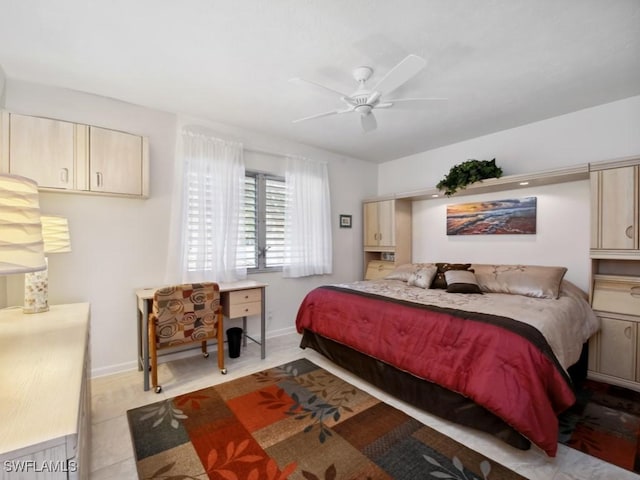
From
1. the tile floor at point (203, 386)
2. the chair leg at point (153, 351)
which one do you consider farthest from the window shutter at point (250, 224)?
the chair leg at point (153, 351)

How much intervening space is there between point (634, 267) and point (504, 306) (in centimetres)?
162

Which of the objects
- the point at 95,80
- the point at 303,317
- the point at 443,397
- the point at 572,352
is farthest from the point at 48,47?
the point at 572,352

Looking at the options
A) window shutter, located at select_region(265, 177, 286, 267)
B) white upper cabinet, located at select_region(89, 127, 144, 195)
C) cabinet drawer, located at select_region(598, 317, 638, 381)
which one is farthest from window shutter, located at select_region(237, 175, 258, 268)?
cabinet drawer, located at select_region(598, 317, 638, 381)

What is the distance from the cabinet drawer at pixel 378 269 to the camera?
4.62 m

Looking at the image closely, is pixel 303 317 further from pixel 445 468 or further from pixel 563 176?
pixel 563 176

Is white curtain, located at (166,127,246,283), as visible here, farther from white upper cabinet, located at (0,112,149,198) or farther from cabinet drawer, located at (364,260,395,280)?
cabinet drawer, located at (364,260,395,280)

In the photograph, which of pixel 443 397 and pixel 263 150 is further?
pixel 263 150

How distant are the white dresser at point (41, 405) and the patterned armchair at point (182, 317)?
101cm

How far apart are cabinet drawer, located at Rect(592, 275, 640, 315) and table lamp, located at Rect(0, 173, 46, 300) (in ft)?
13.1

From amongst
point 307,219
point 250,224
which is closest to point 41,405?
point 250,224

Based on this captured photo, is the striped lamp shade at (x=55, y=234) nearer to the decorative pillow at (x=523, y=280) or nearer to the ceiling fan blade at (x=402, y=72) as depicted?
the ceiling fan blade at (x=402, y=72)

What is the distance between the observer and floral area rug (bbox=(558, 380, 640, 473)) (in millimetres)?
1812

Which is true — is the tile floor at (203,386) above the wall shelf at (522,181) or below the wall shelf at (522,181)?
below

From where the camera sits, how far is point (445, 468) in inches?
67.6
